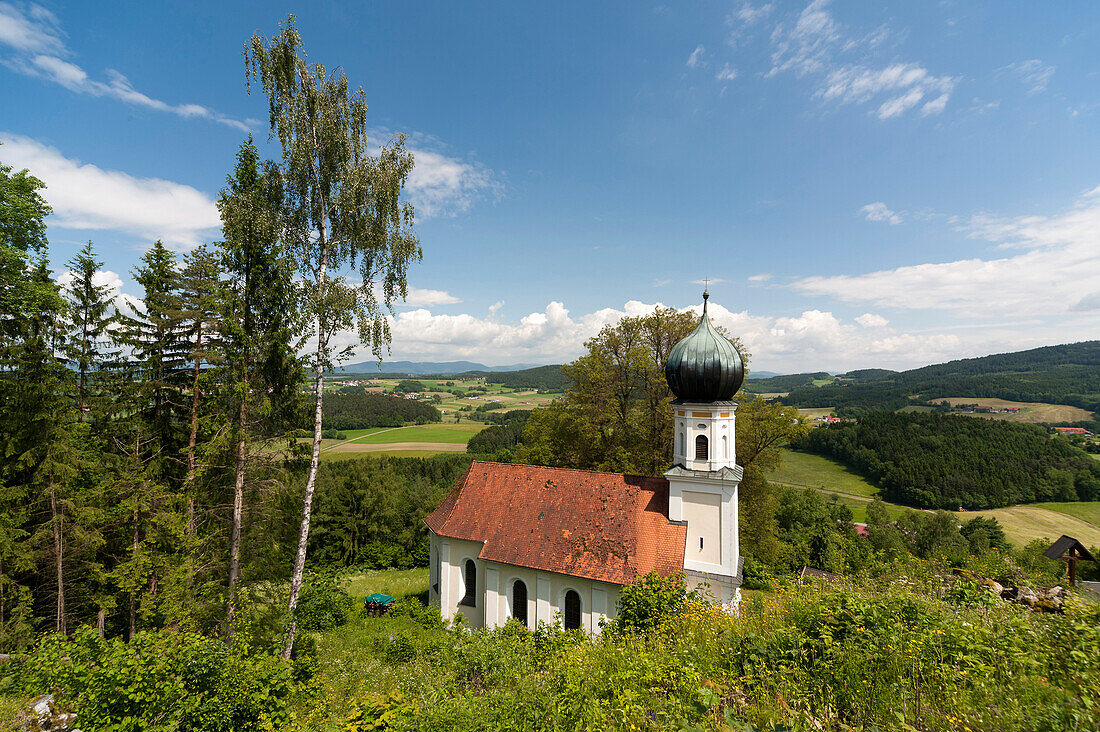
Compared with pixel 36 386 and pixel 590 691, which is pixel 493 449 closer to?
pixel 36 386

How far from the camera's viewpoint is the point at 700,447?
14.6 metres

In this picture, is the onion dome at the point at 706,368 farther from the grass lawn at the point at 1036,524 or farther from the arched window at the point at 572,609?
the grass lawn at the point at 1036,524

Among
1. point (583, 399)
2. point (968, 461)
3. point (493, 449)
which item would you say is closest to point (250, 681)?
point (583, 399)

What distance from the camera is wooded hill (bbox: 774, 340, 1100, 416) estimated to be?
103m

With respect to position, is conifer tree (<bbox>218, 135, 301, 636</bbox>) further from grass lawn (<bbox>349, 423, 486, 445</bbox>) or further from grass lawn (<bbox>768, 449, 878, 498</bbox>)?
grass lawn (<bbox>349, 423, 486, 445</bbox>)

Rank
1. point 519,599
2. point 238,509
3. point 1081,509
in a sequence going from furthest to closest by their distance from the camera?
point 1081,509, point 519,599, point 238,509

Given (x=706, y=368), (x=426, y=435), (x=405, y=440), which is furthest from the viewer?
(x=426, y=435)

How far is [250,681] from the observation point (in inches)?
250

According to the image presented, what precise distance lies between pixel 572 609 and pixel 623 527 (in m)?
3.48

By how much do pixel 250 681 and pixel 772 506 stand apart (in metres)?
21.5

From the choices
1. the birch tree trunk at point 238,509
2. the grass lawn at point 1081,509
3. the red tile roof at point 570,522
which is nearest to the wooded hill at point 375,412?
the red tile roof at point 570,522

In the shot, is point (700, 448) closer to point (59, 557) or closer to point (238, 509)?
point (238, 509)

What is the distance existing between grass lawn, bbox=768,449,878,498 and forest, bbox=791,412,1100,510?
2.19 m

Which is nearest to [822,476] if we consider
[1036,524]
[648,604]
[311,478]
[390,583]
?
[1036,524]
